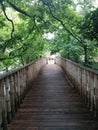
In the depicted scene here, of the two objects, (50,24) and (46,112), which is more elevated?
(50,24)

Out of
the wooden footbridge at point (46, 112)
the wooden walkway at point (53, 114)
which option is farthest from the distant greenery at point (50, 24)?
the wooden footbridge at point (46, 112)

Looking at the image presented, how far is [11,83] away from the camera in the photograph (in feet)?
13.1

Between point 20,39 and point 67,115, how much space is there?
765 cm

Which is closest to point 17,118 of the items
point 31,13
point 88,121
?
point 88,121

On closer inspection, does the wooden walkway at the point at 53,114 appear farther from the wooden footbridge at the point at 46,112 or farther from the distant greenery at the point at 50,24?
the distant greenery at the point at 50,24

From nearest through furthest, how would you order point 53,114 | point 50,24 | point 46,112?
point 53,114, point 46,112, point 50,24

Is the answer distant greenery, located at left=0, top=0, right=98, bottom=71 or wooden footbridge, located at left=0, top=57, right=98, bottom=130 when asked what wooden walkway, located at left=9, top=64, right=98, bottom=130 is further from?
distant greenery, located at left=0, top=0, right=98, bottom=71

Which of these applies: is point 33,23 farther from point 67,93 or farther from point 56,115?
point 56,115

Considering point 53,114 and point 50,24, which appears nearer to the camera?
point 53,114

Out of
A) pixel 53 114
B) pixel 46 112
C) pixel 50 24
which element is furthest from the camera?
pixel 50 24

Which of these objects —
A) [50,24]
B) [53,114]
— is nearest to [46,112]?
[53,114]

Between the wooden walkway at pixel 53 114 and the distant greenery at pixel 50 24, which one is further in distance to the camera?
the distant greenery at pixel 50 24

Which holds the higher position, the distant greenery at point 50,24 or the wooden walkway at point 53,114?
the distant greenery at point 50,24

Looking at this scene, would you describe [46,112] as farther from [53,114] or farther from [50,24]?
[50,24]
